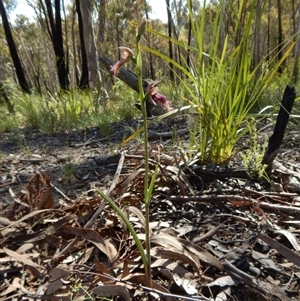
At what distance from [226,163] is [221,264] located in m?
0.60

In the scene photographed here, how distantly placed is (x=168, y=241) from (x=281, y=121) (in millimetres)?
645

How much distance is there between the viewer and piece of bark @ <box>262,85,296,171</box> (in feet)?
3.65

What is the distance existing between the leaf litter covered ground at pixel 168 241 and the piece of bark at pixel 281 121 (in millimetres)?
104

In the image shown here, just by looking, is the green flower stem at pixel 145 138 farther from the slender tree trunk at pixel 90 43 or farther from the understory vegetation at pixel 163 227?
the slender tree trunk at pixel 90 43

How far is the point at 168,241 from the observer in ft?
2.65

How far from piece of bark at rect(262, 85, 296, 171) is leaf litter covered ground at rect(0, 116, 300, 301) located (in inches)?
4.1

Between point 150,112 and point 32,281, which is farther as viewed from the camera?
point 150,112

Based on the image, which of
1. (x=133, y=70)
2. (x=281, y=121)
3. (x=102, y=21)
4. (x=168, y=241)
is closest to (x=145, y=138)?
(x=168, y=241)

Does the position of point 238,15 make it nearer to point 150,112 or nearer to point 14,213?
point 14,213

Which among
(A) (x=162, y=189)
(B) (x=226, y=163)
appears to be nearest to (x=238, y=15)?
(B) (x=226, y=163)

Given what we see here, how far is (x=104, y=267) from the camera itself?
73 cm

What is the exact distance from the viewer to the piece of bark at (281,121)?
3.65 ft

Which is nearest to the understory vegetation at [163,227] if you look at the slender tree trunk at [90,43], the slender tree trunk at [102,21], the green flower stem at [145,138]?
the green flower stem at [145,138]

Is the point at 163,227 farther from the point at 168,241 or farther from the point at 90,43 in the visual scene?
the point at 90,43
